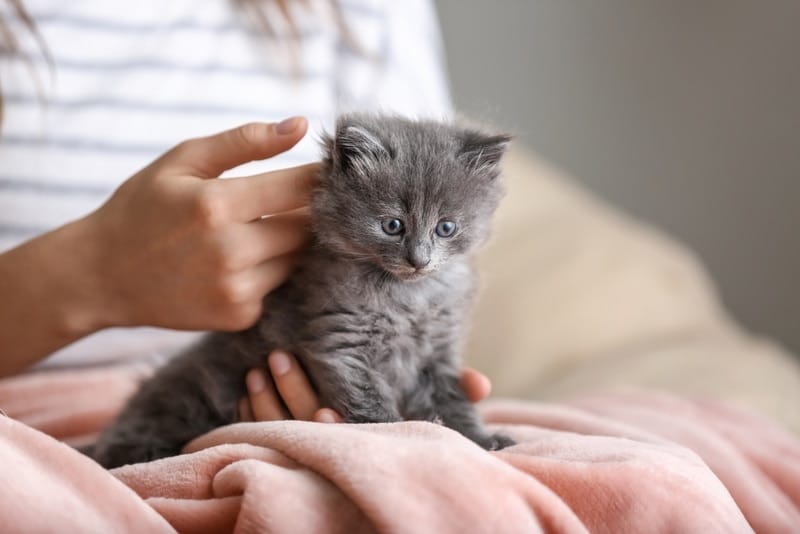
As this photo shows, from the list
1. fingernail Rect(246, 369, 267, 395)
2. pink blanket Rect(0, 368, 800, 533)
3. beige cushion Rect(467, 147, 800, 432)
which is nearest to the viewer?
pink blanket Rect(0, 368, 800, 533)

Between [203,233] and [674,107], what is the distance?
→ 2.20 m

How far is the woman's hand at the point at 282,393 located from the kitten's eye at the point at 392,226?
24 centimetres

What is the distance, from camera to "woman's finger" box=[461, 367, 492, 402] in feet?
3.96

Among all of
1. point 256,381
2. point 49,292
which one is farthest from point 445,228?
point 49,292

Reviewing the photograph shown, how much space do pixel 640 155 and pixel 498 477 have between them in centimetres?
239

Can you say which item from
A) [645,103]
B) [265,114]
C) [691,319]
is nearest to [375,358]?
[265,114]

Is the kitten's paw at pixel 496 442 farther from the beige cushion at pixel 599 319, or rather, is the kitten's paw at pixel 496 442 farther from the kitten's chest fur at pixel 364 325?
the beige cushion at pixel 599 319

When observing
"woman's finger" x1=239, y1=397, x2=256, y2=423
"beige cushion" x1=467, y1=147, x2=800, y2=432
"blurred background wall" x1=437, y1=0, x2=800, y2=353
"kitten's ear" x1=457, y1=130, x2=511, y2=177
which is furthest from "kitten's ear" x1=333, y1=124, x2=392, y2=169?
"blurred background wall" x1=437, y1=0, x2=800, y2=353

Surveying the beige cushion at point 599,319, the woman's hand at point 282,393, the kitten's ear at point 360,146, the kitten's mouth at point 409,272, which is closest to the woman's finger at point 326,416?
the woman's hand at point 282,393

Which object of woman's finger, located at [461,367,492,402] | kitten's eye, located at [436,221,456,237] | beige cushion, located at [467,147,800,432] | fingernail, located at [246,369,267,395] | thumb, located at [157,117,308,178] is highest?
thumb, located at [157,117,308,178]

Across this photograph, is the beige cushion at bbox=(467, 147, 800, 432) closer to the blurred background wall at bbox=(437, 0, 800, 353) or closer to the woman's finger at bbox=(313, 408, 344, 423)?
the blurred background wall at bbox=(437, 0, 800, 353)

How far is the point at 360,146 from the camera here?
1080 mm

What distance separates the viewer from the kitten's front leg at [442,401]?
117 centimetres

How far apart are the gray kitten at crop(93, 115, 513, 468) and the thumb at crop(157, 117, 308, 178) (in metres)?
0.06
